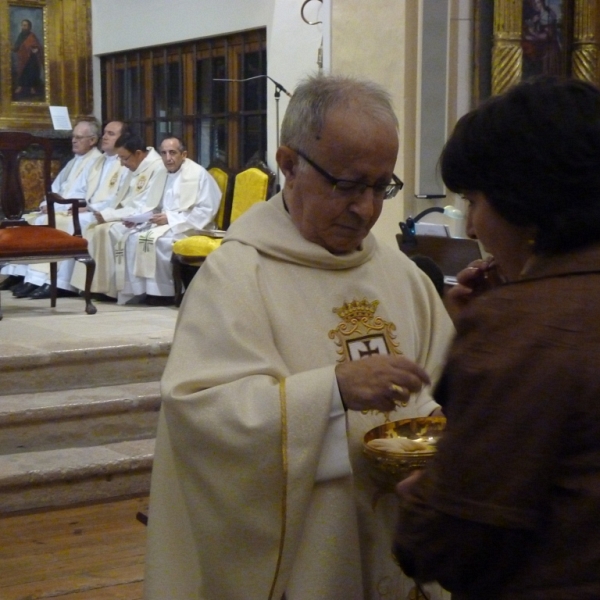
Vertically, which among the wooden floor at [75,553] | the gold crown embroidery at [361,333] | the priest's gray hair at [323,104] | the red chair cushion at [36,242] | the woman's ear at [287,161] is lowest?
the wooden floor at [75,553]

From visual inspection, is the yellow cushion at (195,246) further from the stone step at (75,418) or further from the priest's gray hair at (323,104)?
the priest's gray hair at (323,104)

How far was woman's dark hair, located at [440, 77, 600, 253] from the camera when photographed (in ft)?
3.87

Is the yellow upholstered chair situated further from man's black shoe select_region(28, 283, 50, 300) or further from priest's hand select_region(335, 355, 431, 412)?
priest's hand select_region(335, 355, 431, 412)

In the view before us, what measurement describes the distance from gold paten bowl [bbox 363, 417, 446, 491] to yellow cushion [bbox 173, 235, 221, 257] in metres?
5.93

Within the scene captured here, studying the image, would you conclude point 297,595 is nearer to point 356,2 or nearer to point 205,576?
point 205,576

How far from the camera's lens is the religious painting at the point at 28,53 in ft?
37.3

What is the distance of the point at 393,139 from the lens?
2.06m

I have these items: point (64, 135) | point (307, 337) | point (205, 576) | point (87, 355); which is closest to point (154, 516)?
point (205, 576)

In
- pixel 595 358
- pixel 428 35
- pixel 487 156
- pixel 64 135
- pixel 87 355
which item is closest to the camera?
pixel 595 358

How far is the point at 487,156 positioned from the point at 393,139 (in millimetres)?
833

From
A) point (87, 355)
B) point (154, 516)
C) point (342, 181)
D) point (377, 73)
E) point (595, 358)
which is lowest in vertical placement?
point (87, 355)

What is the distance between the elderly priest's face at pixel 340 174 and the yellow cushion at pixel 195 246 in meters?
5.78

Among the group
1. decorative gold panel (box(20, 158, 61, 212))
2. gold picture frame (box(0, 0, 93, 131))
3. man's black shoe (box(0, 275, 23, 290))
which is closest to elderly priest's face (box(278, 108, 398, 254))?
man's black shoe (box(0, 275, 23, 290))

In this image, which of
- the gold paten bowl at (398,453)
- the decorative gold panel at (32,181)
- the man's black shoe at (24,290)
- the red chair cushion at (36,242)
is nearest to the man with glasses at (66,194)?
the man's black shoe at (24,290)
